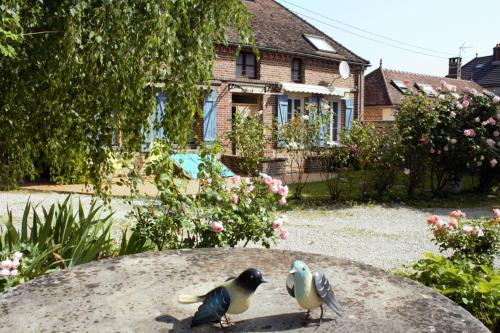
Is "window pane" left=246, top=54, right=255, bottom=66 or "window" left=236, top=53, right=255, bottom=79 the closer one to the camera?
"window" left=236, top=53, right=255, bottom=79

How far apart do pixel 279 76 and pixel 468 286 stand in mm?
15199

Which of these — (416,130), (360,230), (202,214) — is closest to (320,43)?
(416,130)

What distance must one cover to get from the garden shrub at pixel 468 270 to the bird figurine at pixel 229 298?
2.13 m

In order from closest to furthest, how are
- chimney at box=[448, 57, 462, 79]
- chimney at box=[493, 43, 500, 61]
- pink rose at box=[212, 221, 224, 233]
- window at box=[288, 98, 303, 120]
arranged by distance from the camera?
1. pink rose at box=[212, 221, 224, 233]
2. window at box=[288, 98, 303, 120]
3. chimney at box=[493, 43, 500, 61]
4. chimney at box=[448, 57, 462, 79]

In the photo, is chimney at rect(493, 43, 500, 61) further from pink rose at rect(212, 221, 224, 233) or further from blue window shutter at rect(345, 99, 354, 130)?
pink rose at rect(212, 221, 224, 233)

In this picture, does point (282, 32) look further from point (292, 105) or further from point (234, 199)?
point (234, 199)

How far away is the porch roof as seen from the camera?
17970 mm

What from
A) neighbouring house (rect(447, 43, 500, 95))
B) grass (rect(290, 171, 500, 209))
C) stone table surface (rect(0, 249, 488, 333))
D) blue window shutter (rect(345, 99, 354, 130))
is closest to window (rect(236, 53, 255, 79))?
blue window shutter (rect(345, 99, 354, 130))

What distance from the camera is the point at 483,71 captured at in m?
38.2

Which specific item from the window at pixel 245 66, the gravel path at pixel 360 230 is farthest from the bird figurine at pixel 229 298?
the window at pixel 245 66

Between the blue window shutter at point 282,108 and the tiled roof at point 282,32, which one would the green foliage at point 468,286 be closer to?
the tiled roof at point 282,32

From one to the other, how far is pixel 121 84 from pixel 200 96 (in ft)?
2.71

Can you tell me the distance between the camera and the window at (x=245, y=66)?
17.6m

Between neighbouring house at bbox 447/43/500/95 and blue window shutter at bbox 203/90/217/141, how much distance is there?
2700 cm
